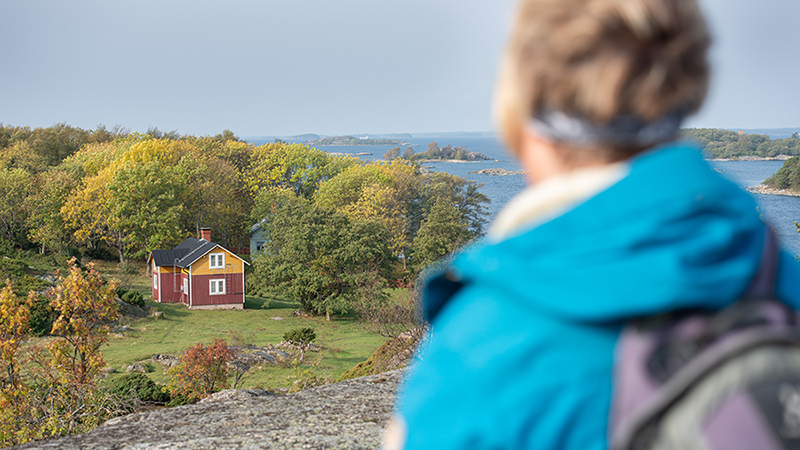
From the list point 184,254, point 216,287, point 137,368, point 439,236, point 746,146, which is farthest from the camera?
point 746,146

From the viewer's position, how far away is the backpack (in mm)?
896

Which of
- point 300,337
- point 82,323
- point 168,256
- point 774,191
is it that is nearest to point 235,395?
point 82,323

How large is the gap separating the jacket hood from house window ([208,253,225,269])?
45271 millimetres

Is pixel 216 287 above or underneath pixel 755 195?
underneath

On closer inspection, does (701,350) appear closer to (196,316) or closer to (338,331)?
(338,331)

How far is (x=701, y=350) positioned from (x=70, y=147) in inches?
3166

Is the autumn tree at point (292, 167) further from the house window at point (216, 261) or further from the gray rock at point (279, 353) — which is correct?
the gray rock at point (279, 353)

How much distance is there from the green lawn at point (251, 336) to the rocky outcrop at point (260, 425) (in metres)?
15.1

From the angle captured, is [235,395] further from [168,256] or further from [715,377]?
[168,256]

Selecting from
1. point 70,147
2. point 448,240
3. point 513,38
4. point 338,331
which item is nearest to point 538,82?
point 513,38

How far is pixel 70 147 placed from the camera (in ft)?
231

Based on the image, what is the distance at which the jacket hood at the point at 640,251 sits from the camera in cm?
87

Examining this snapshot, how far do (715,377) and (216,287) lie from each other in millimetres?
45585

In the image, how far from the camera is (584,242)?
894 millimetres
